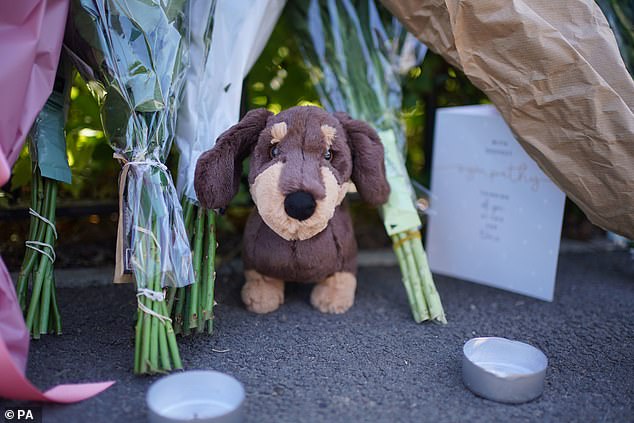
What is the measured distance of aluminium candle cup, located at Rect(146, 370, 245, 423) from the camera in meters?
1.26

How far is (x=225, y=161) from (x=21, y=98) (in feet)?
1.72

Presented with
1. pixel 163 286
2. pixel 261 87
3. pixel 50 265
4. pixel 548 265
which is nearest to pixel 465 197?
pixel 548 265

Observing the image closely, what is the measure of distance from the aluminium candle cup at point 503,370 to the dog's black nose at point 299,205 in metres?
0.52

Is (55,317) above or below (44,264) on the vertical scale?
below

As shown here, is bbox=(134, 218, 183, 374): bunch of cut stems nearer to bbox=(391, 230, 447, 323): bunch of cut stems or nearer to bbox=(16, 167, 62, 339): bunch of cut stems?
bbox=(16, 167, 62, 339): bunch of cut stems

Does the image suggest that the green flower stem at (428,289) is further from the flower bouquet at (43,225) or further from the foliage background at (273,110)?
the flower bouquet at (43,225)

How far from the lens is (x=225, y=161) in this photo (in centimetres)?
166

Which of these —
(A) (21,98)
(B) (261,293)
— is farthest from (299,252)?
(A) (21,98)

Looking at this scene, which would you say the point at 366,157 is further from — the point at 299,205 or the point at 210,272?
the point at 210,272

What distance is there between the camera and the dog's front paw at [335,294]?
1830mm

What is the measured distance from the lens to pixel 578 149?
1.70 m

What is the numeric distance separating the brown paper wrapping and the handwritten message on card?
205 millimetres

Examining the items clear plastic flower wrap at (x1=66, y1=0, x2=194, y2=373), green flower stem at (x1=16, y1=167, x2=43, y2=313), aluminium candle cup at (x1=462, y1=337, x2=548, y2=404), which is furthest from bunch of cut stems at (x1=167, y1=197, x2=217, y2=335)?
aluminium candle cup at (x1=462, y1=337, x2=548, y2=404)

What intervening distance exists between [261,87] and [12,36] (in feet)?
3.52
